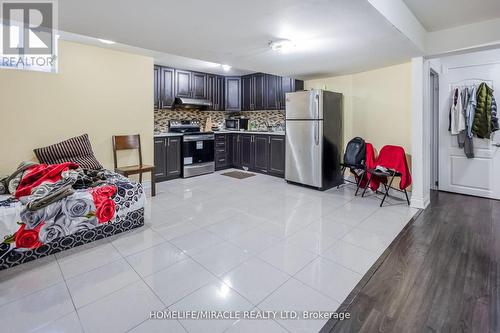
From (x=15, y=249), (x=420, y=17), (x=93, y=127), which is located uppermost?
(x=420, y=17)

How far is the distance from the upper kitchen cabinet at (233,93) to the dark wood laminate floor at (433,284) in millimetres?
4589

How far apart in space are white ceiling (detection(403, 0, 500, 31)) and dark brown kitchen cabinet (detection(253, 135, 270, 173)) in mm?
Answer: 3287

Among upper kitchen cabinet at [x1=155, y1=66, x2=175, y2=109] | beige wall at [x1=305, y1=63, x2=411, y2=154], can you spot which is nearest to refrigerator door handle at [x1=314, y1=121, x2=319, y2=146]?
beige wall at [x1=305, y1=63, x2=411, y2=154]

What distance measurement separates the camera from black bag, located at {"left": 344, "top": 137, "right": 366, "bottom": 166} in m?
4.14

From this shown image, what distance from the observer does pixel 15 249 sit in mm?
2039

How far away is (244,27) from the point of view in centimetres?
245

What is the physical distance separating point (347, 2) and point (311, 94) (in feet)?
7.70

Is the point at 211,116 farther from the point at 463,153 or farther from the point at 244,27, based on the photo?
the point at 463,153

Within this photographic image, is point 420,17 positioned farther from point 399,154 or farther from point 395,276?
point 395,276

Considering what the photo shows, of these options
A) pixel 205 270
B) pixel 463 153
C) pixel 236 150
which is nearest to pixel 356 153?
pixel 463 153

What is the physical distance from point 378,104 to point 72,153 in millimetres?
4654

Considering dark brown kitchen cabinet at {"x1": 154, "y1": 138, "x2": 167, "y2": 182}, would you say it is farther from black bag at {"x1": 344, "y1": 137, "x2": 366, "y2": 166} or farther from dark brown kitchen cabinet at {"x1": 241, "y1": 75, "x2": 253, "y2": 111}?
black bag at {"x1": 344, "y1": 137, "x2": 366, "y2": 166}

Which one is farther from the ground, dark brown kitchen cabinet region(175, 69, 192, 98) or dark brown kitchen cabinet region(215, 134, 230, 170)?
dark brown kitchen cabinet region(175, 69, 192, 98)

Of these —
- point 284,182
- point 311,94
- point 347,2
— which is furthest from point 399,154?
point 347,2
